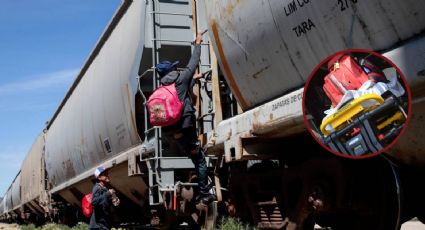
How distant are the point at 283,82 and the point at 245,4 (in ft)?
2.54

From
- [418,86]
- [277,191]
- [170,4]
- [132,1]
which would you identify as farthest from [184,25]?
[418,86]

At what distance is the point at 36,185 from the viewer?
19.5m

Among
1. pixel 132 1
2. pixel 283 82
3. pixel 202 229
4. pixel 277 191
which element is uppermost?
pixel 132 1

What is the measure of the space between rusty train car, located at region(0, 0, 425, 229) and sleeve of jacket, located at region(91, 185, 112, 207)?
0.62m

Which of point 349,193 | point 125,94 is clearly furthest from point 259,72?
point 125,94

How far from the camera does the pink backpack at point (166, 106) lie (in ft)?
18.8

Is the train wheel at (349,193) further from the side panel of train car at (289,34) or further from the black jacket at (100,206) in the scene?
the black jacket at (100,206)

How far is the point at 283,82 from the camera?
410 centimetres

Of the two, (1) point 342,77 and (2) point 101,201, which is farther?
(2) point 101,201

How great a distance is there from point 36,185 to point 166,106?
1533 cm

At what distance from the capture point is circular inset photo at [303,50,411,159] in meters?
2.51

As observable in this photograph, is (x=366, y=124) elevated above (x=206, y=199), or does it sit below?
above

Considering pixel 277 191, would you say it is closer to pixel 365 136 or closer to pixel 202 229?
pixel 202 229

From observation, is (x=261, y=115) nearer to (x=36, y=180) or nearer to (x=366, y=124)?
(x=366, y=124)
